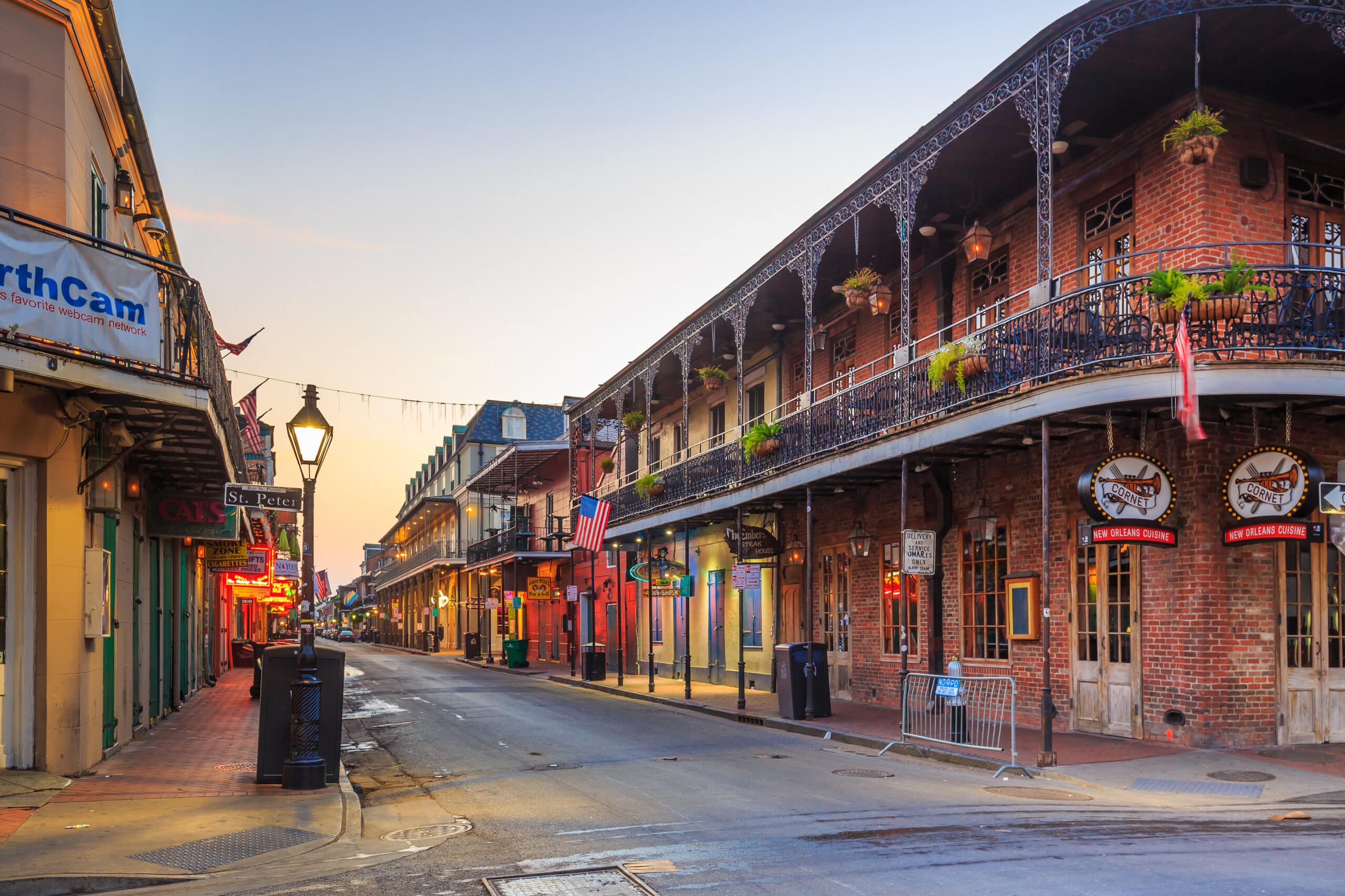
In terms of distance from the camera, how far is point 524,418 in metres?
60.0

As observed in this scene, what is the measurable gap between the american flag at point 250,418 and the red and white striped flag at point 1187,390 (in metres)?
18.8

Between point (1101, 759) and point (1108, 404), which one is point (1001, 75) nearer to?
point (1108, 404)

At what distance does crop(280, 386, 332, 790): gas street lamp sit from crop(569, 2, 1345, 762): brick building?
743 cm

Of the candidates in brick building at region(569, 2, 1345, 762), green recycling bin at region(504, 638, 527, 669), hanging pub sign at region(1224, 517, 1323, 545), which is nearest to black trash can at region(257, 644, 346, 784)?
brick building at region(569, 2, 1345, 762)

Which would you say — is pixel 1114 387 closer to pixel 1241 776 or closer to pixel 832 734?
pixel 1241 776

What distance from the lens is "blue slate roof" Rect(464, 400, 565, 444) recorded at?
194ft

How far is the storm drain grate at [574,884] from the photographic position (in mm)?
6254

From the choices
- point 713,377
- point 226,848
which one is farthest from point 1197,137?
point 713,377

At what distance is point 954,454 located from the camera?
51.5 feet

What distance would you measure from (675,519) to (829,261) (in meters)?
7.16

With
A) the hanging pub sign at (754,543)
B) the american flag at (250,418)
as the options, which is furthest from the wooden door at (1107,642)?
the american flag at (250,418)

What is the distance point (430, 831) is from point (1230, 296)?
9132mm

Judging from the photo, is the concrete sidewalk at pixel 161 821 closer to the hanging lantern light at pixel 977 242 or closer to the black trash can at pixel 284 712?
the black trash can at pixel 284 712

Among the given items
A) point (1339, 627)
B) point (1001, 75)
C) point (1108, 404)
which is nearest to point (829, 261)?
point (1001, 75)
